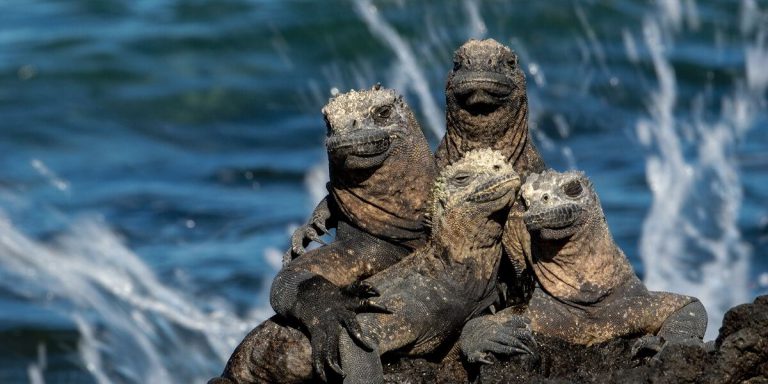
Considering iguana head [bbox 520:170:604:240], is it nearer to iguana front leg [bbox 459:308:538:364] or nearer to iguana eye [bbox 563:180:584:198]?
iguana eye [bbox 563:180:584:198]

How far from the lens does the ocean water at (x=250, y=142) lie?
2559 cm

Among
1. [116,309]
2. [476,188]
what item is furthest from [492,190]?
[116,309]

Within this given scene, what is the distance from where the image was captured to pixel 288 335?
34.9ft

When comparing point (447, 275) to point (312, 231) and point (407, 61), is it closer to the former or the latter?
point (312, 231)

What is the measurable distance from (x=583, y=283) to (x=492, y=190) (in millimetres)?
868

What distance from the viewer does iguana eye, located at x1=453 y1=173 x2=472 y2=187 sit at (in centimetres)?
1024

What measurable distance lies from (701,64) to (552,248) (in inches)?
1040

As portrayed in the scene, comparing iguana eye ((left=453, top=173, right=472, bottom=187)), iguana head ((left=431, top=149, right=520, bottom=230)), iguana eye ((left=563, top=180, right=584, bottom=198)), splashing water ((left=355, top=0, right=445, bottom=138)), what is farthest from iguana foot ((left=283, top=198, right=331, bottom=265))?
splashing water ((left=355, top=0, right=445, bottom=138))

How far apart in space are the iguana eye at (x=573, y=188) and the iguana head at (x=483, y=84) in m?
1.05

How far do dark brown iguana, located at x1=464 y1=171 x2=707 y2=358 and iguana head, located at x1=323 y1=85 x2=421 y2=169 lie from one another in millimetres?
914

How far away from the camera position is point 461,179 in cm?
1028

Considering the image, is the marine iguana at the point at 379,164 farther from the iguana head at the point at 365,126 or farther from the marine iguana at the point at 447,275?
the marine iguana at the point at 447,275

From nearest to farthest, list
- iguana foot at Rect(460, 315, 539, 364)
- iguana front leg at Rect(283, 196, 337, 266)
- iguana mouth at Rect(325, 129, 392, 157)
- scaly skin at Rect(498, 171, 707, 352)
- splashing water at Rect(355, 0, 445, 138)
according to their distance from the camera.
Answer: iguana foot at Rect(460, 315, 539, 364) < scaly skin at Rect(498, 171, 707, 352) < iguana mouth at Rect(325, 129, 392, 157) < iguana front leg at Rect(283, 196, 337, 266) < splashing water at Rect(355, 0, 445, 138)

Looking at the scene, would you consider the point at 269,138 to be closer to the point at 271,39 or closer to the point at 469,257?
the point at 271,39
